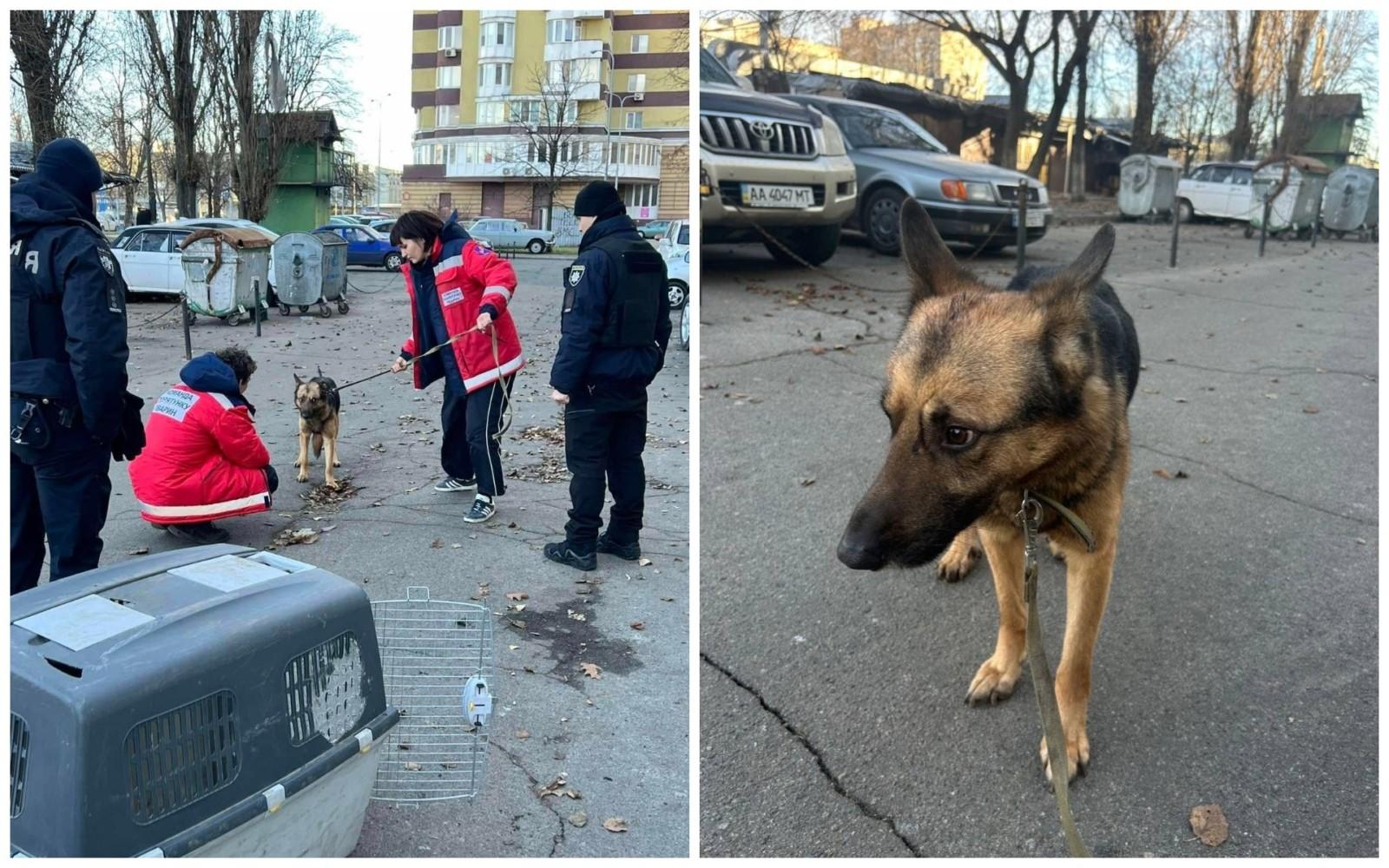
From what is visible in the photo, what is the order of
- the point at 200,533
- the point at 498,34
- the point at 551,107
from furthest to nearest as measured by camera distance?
1. the point at 200,533
2. the point at 551,107
3. the point at 498,34

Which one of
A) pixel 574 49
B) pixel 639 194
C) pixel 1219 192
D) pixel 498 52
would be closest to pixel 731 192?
pixel 639 194

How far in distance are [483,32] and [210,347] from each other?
5262mm

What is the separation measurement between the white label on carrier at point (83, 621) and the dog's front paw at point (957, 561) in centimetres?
267

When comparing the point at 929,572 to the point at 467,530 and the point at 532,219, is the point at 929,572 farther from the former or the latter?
the point at 532,219

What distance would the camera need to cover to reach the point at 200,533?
4836 mm

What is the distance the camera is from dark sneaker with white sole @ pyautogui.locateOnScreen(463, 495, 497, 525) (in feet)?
16.4

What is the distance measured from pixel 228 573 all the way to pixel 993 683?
2162mm

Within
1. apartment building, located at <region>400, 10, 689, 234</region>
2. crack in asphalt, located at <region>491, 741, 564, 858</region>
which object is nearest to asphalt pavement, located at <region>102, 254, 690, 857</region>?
crack in asphalt, located at <region>491, 741, 564, 858</region>

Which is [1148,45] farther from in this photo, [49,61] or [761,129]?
[49,61]

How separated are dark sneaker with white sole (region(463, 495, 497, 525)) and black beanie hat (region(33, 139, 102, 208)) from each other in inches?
90.6

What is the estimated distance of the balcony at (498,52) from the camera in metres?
3.48

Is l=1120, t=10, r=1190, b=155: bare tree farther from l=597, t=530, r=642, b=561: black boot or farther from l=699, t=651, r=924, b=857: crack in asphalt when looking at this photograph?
l=699, t=651, r=924, b=857: crack in asphalt

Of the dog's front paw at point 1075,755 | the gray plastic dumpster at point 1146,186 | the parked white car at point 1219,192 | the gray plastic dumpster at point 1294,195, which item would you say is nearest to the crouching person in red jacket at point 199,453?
the dog's front paw at point 1075,755

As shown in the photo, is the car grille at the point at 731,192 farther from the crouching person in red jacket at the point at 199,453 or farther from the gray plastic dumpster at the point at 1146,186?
the gray plastic dumpster at the point at 1146,186
